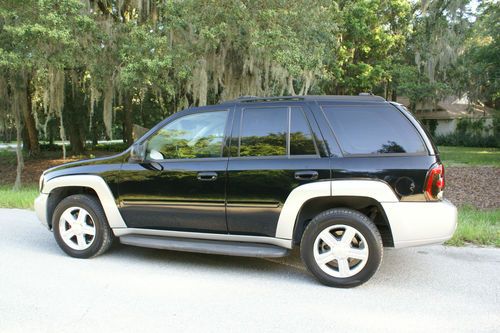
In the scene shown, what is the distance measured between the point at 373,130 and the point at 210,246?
82.2 inches

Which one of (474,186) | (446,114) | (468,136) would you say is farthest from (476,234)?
(446,114)

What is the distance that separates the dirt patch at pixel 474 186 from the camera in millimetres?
11413

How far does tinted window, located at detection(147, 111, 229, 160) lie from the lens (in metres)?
4.83

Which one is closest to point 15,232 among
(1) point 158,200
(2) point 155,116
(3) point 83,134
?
(1) point 158,200

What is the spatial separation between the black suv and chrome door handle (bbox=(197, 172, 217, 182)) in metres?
0.01

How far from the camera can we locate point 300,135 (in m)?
4.54

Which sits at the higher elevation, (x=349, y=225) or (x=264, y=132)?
(x=264, y=132)

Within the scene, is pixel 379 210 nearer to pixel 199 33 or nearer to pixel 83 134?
pixel 199 33

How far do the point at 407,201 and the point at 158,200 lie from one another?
2636 millimetres

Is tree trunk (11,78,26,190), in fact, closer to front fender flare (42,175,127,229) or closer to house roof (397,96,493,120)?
front fender flare (42,175,127,229)

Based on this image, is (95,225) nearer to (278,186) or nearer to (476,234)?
(278,186)

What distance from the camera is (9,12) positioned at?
10062 millimetres

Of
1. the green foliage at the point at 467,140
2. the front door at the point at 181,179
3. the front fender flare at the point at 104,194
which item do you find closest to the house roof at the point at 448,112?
the green foliage at the point at 467,140

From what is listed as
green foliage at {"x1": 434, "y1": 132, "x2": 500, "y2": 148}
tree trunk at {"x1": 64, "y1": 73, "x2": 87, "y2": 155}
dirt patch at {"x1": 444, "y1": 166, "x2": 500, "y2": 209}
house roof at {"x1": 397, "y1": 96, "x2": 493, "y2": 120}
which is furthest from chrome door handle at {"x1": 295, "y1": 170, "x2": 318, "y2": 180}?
house roof at {"x1": 397, "y1": 96, "x2": 493, "y2": 120}
